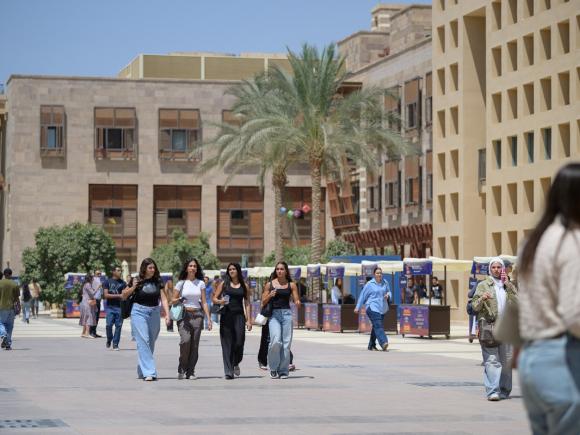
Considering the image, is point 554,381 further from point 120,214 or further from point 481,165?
point 120,214

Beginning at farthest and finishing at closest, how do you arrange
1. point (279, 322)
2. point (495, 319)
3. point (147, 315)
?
point (279, 322)
point (147, 315)
point (495, 319)

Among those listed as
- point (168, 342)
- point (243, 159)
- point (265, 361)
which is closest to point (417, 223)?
point (243, 159)

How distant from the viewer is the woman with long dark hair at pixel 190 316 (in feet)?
65.3

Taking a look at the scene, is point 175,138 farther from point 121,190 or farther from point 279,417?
point 279,417

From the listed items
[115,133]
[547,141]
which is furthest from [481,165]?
[115,133]

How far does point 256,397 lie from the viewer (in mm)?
16734

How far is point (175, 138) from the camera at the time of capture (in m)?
91.4

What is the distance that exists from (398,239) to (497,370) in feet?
179

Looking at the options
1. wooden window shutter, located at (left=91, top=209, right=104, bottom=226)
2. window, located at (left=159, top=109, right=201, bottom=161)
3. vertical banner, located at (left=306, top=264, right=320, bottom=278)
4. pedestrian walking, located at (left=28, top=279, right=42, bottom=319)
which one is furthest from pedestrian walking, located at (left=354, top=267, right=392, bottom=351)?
wooden window shutter, located at (left=91, top=209, right=104, bottom=226)

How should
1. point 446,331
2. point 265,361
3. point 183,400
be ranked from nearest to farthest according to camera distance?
point 183,400 < point 265,361 < point 446,331

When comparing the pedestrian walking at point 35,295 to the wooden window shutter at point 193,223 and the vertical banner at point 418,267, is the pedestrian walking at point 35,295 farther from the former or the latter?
the vertical banner at point 418,267

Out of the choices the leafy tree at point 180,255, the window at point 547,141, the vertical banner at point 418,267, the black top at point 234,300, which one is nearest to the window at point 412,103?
the window at point 547,141

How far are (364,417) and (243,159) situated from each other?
46.5m

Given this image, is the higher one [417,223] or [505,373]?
[417,223]
